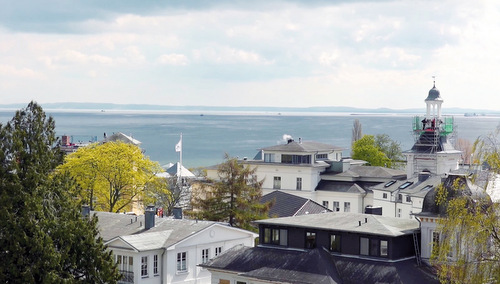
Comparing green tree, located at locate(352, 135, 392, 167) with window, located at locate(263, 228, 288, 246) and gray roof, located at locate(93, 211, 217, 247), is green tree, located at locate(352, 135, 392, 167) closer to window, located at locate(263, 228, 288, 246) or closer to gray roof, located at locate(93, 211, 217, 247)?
gray roof, located at locate(93, 211, 217, 247)

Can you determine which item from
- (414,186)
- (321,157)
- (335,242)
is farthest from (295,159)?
(335,242)

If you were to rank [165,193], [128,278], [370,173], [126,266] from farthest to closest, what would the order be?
[370,173] → [165,193] → [126,266] → [128,278]

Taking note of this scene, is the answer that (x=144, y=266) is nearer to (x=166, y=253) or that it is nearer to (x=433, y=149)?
(x=166, y=253)

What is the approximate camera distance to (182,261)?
2067 inches

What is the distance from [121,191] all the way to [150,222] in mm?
21142

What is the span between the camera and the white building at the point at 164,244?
5034 cm

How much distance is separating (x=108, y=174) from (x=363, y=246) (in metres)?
33.8

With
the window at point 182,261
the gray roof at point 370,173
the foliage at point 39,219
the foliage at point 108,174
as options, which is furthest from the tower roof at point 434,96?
the foliage at point 39,219

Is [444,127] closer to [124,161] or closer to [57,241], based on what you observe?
[124,161]

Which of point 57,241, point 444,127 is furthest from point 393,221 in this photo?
point 444,127

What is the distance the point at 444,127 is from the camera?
91.6 m

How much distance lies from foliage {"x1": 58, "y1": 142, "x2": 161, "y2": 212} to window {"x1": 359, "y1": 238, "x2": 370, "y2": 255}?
1265 inches

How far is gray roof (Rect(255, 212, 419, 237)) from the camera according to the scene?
142 feet

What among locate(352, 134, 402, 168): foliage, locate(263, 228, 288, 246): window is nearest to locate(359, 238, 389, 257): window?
locate(263, 228, 288, 246): window
